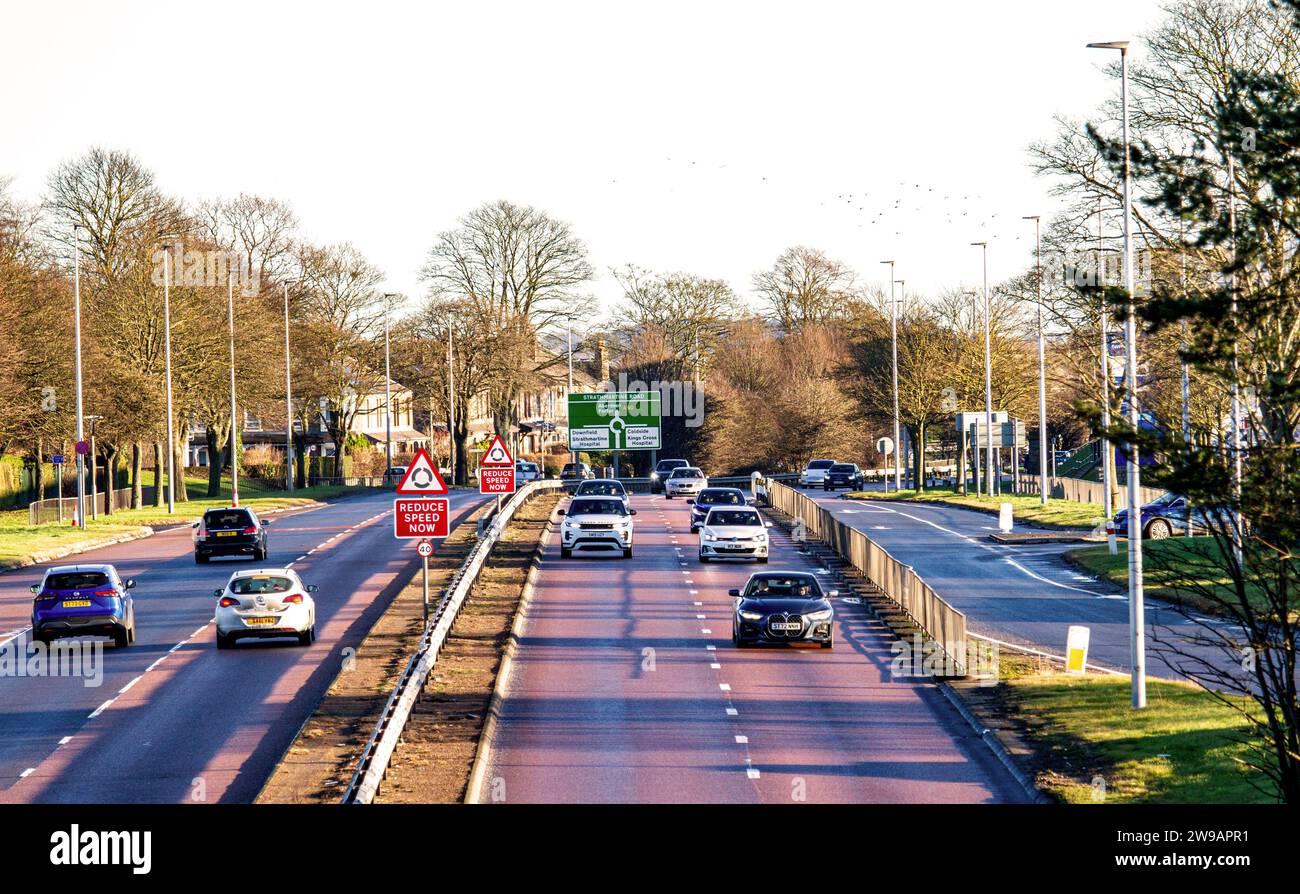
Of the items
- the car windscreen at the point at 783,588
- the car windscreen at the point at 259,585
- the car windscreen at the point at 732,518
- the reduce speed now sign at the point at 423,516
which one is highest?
the reduce speed now sign at the point at 423,516

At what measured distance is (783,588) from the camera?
29000 mm

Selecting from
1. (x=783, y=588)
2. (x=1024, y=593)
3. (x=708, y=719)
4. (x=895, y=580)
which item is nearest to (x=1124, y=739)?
(x=708, y=719)

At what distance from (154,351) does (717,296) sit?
1721 inches

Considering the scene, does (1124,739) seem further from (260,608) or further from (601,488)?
(601,488)

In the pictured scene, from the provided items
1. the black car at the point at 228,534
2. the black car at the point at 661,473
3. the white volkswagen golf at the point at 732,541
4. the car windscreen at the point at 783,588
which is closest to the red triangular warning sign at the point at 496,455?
the white volkswagen golf at the point at 732,541

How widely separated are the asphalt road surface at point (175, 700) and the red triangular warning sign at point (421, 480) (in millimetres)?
3306

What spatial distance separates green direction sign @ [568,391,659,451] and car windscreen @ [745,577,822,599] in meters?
44.4

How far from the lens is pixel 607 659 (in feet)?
87.3

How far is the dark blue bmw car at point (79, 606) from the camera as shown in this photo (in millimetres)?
27734

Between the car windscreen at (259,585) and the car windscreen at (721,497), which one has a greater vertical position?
the car windscreen at (721,497)

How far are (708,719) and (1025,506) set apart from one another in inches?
1766

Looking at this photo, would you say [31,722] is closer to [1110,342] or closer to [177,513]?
[1110,342]
